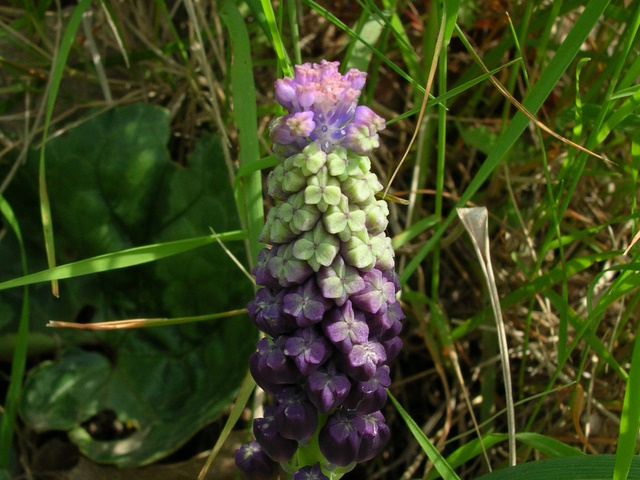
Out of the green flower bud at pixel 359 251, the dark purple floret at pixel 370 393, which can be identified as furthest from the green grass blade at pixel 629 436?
the green flower bud at pixel 359 251

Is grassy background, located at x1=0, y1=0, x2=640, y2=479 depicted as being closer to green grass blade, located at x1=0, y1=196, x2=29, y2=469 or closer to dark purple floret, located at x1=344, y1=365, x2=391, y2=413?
green grass blade, located at x1=0, y1=196, x2=29, y2=469

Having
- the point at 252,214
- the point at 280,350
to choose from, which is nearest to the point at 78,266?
the point at 252,214

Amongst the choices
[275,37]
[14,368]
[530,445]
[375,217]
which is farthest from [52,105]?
[530,445]

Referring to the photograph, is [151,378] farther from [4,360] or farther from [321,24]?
[321,24]

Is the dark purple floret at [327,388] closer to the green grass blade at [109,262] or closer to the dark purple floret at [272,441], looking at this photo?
the dark purple floret at [272,441]

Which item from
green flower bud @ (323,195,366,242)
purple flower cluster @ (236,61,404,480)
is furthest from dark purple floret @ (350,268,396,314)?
green flower bud @ (323,195,366,242)

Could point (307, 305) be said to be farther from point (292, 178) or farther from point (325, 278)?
point (292, 178)
